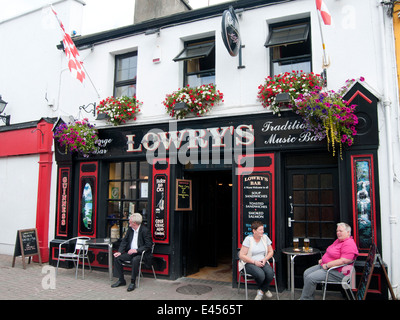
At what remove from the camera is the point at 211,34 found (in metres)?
8.33

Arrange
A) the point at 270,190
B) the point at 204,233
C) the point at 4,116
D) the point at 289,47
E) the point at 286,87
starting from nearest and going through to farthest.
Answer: the point at 286,87
the point at 270,190
the point at 289,47
the point at 204,233
the point at 4,116

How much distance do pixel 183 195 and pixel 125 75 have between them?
369 cm

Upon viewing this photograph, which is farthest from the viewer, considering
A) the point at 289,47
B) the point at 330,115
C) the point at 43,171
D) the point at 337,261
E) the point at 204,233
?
the point at 43,171

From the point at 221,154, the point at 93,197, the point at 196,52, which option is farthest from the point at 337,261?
the point at 93,197

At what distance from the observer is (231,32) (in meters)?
7.05

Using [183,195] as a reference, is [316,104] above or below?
above

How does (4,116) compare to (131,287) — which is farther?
(4,116)

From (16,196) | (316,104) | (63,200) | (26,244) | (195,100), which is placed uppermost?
(195,100)

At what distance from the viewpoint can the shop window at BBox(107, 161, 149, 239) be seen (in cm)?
865

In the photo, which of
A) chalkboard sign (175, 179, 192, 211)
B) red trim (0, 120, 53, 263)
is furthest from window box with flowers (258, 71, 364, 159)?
red trim (0, 120, 53, 263)

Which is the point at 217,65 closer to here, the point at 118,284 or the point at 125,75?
the point at 125,75

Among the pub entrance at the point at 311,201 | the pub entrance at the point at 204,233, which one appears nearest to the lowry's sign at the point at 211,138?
the pub entrance at the point at 311,201

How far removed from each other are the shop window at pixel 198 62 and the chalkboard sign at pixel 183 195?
7.61 ft
